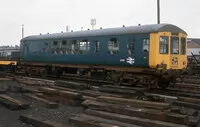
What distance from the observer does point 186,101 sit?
11516mm

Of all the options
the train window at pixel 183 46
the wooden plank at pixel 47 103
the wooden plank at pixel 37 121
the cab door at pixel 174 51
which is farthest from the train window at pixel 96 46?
the wooden plank at pixel 37 121

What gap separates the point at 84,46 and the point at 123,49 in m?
3.77

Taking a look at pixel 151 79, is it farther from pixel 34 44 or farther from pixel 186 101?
pixel 34 44

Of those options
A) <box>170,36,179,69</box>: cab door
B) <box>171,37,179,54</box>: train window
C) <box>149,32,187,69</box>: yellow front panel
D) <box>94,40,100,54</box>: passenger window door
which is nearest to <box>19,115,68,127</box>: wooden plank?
<box>149,32,187,69</box>: yellow front panel

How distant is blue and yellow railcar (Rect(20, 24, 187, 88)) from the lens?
15.4 m

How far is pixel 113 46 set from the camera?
17422mm

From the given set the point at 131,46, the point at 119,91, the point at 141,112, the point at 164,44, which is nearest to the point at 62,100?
the point at 119,91

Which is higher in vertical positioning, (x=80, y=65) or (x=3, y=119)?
(x=80, y=65)

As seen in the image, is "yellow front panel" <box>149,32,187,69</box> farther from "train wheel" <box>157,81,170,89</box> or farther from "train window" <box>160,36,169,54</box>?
"train wheel" <box>157,81,170,89</box>

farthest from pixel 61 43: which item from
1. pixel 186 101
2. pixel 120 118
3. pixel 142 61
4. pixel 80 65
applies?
pixel 120 118

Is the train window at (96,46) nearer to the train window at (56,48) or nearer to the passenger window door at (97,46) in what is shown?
the passenger window door at (97,46)

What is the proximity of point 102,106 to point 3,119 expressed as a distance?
9.30 feet

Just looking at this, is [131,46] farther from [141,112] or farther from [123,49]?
[141,112]

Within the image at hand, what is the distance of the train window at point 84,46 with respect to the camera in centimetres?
1939
